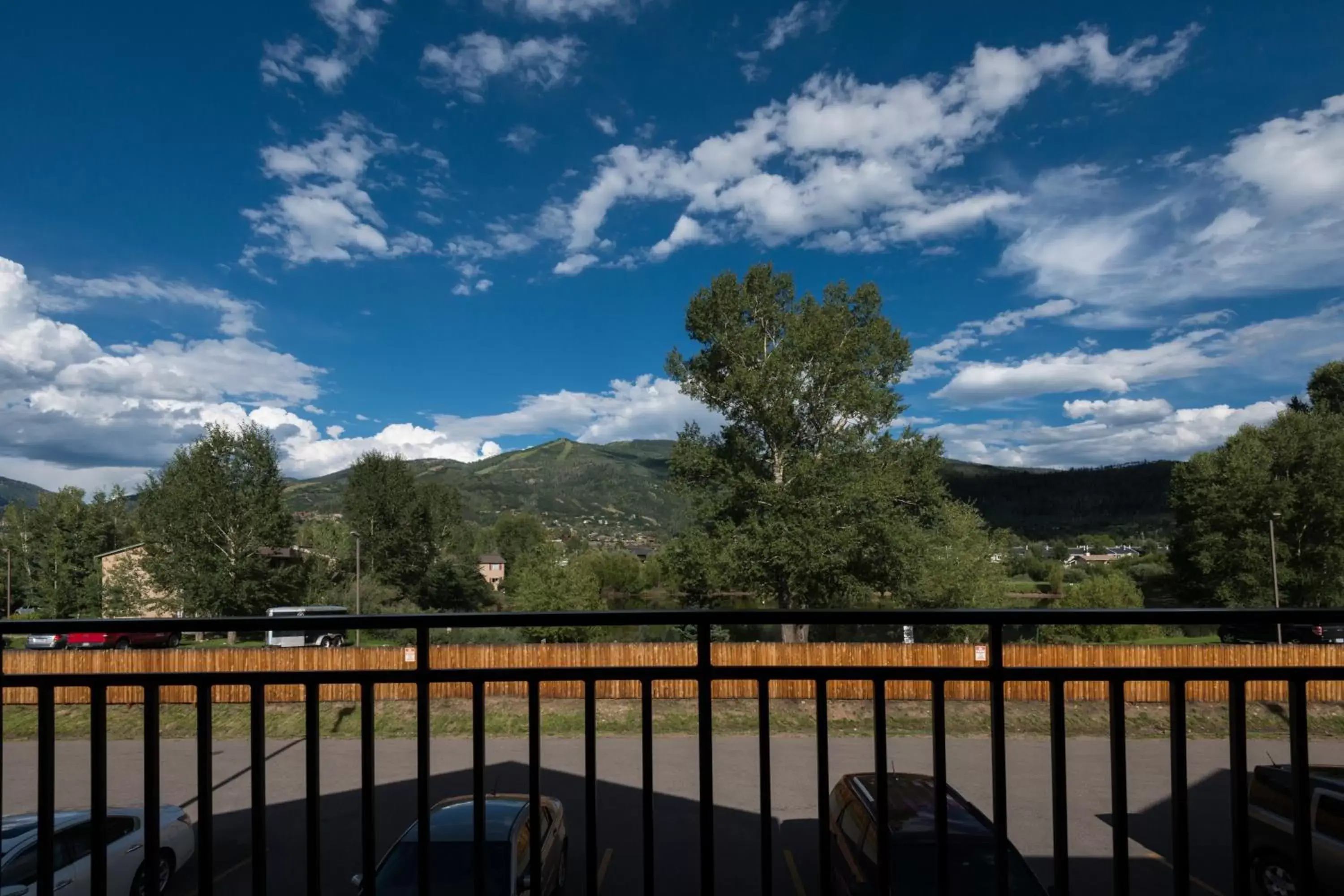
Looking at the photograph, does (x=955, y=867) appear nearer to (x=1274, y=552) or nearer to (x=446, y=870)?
(x=446, y=870)

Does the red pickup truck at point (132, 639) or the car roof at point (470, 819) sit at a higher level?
the red pickup truck at point (132, 639)

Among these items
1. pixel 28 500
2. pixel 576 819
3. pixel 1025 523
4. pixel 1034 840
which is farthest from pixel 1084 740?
pixel 1025 523

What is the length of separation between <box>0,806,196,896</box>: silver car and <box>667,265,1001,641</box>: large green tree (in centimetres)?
1570

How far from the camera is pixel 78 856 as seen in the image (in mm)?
2104

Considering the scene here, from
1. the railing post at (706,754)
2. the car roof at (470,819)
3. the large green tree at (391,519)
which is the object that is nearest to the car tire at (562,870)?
the car roof at (470,819)

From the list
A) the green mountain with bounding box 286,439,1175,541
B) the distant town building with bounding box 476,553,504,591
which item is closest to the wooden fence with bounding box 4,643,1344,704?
the green mountain with bounding box 286,439,1175,541

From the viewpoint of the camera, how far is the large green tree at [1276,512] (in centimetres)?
2214

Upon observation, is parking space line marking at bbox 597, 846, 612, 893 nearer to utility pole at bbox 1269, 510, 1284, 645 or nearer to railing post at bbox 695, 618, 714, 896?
railing post at bbox 695, 618, 714, 896

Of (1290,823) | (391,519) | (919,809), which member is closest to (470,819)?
(919,809)

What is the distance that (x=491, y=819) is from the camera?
2.17 metres

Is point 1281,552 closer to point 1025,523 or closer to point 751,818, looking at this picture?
point 1025,523

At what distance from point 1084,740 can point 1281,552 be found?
25.6 meters

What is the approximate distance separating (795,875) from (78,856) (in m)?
5.31

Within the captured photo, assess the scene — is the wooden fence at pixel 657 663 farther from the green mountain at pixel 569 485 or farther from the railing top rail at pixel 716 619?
the green mountain at pixel 569 485
